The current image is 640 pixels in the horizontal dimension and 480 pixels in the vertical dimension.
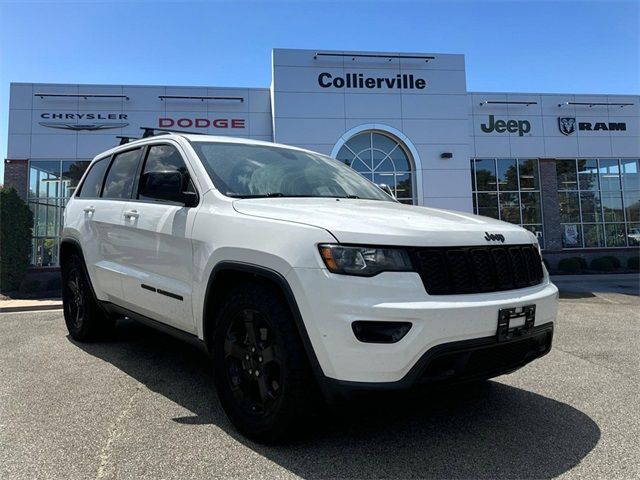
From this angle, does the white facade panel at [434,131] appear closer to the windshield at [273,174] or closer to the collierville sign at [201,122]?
the collierville sign at [201,122]

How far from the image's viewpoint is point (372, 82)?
1739cm

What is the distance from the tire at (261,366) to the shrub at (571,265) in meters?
18.4

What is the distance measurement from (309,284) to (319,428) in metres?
1.06

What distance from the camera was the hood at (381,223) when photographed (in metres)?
2.35

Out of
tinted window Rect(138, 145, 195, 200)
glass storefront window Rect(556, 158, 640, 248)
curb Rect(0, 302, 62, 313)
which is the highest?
glass storefront window Rect(556, 158, 640, 248)

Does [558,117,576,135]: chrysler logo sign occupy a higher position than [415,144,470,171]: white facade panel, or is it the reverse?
[558,117,576,135]: chrysler logo sign

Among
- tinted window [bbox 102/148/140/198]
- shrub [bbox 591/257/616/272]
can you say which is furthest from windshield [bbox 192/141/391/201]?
shrub [bbox 591/257/616/272]

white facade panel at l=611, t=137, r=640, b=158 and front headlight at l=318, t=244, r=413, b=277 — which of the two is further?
white facade panel at l=611, t=137, r=640, b=158

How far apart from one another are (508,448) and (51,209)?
61.5ft

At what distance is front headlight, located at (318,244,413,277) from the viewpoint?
2.29 m

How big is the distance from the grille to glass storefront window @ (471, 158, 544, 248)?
1801cm

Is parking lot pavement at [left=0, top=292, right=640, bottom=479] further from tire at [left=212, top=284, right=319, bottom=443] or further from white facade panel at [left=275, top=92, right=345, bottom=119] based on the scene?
white facade panel at [left=275, top=92, right=345, bottom=119]

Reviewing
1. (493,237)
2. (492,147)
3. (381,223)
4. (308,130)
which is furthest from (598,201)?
(381,223)

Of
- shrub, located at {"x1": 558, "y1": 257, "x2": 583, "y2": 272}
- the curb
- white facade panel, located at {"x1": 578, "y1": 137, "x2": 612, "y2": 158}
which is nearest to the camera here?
the curb
